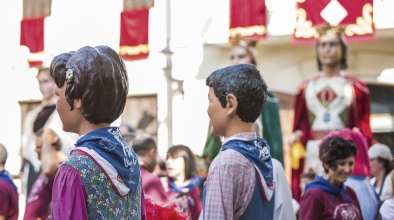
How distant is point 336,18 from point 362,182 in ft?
21.1

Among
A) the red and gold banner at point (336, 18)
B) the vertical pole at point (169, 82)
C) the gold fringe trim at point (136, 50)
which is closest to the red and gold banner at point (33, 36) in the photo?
the gold fringe trim at point (136, 50)

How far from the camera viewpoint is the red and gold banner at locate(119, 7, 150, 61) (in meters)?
14.6

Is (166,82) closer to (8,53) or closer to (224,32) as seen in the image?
(224,32)

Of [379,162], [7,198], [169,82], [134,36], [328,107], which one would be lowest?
[7,198]

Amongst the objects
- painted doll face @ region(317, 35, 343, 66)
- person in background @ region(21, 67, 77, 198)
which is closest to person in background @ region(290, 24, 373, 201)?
painted doll face @ region(317, 35, 343, 66)

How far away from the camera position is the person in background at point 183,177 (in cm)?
770

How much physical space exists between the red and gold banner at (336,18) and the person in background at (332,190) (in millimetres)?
7099

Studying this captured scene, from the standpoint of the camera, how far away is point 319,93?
27.7ft

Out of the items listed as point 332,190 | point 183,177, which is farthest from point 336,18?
point 332,190

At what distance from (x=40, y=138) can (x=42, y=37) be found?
30.9ft

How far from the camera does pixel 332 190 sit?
5.15 metres

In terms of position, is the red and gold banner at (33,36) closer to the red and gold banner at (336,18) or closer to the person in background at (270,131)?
the red and gold banner at (336,18)

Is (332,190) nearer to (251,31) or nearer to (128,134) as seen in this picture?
(128,134)

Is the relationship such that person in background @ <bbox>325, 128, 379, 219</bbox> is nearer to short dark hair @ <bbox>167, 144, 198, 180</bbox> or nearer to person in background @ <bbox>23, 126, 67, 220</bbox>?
short dark hair @ <bbox>167, 144, 198, 180</bbox>
